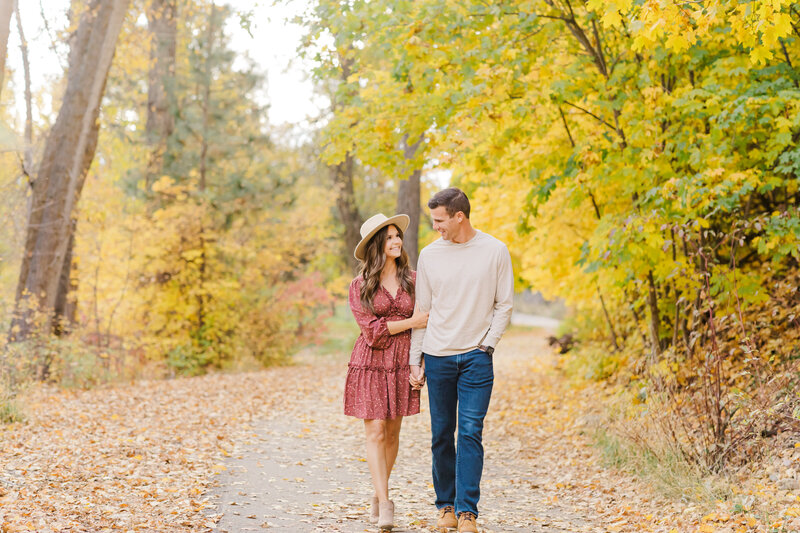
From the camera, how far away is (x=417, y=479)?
6355 millimetres

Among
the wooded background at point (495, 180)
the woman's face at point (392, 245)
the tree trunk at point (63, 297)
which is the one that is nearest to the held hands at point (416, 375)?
the woman's face at point (392, 245)

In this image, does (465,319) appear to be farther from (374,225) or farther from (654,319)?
(654,319)

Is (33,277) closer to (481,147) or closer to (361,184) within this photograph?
(481,147)

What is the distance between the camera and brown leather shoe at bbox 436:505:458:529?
4.64 metres

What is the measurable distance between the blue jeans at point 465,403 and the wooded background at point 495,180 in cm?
173

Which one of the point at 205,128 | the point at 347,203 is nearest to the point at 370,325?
the point at 205,128

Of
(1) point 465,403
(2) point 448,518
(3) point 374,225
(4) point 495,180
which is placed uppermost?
(4) point 495,180

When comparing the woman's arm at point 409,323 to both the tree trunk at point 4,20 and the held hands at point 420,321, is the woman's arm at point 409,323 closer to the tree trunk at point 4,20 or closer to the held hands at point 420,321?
the held hands at point 420,321

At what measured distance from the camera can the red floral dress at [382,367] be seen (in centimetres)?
468

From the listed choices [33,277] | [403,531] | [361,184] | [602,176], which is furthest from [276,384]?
[361,184]

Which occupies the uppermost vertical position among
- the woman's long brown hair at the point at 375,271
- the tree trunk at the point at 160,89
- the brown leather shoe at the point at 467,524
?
the tree trunk at the point at 160,89

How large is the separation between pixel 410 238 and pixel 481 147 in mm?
7917

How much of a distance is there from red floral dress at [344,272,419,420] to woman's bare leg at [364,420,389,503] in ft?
0.29

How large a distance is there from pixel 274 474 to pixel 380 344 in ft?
7.28
